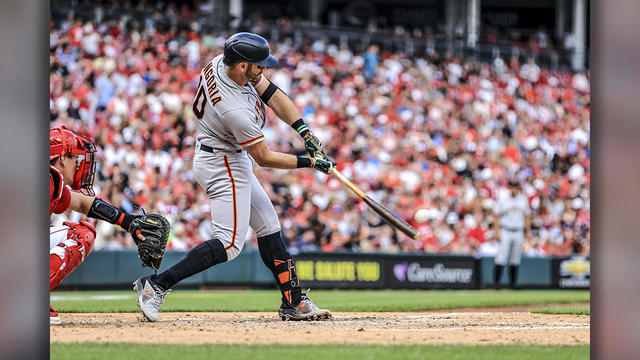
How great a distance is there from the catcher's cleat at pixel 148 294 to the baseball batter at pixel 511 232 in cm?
949

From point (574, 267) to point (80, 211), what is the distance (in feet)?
40.1

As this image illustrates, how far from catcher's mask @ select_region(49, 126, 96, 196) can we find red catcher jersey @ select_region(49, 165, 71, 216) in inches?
23.4

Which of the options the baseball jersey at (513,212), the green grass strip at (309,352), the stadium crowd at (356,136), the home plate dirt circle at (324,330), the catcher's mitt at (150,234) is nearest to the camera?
the green grass strip at (309,352)

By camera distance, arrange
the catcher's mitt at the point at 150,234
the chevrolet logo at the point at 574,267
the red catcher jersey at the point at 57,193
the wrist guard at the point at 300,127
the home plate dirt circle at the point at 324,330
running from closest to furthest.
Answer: the home plate dirt circle at the point at 324,330, the red catcher jersey at the point at 57,193, the catcher's mitt at the point at 150,234, the wrist guard at the point at 300,127, the chevrolet logo at the point at 574,267

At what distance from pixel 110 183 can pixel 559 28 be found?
16389 mm

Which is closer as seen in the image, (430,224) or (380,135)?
(430,224)

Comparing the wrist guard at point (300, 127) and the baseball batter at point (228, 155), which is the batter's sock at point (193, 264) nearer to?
the baseball batter at point (228, 155)

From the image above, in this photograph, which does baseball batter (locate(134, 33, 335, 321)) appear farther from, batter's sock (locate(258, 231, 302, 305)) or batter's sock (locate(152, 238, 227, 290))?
batter's sock (locate(258, 231, 302, 305))

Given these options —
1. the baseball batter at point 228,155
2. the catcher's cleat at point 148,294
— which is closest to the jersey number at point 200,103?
the baseball batter at point 228,155

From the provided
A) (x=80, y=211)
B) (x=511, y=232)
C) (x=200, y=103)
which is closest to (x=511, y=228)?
(x=511, y=232)

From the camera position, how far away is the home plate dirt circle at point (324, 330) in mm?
4965

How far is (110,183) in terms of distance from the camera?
572 inches
